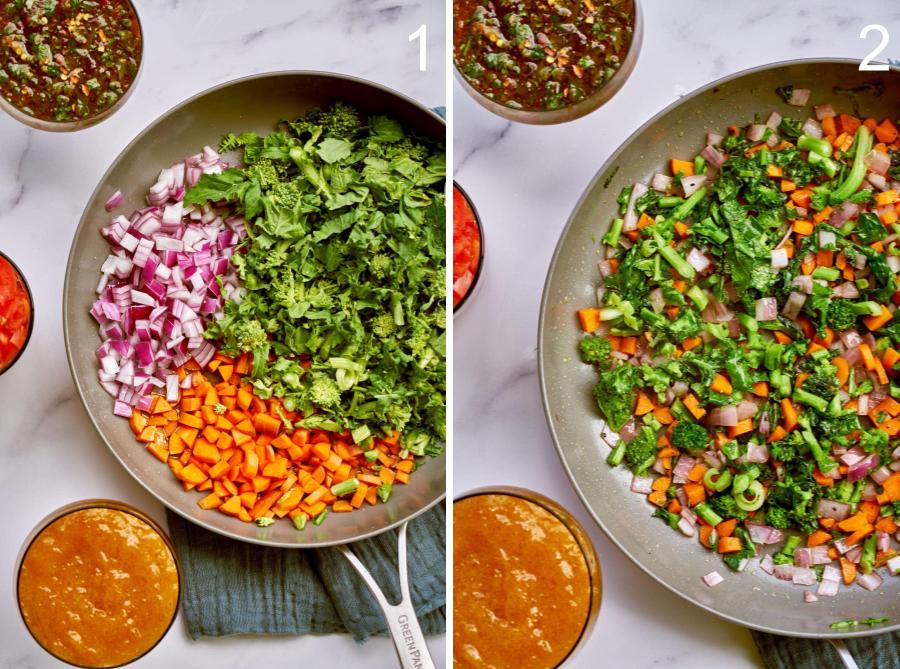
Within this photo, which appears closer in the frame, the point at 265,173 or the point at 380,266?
the point at 380,266

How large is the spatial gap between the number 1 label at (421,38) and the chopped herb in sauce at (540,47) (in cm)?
13

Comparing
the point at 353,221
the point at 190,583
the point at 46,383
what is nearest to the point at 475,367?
the point at 353,221

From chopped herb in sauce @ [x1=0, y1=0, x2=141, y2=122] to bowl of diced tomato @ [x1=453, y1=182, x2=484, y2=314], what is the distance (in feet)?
1.88

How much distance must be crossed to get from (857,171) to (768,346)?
294mm

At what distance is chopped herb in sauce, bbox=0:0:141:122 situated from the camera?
45.1 inches

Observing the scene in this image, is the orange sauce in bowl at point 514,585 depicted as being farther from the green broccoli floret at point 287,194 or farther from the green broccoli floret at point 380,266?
the green broccoli floret at point 287,194

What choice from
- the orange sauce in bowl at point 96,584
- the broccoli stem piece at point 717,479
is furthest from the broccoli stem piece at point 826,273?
the orange sauce in bowl at point 96,584

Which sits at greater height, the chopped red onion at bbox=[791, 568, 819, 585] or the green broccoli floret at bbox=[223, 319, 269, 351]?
the green broccoli floret at bbox=[223, 319, 269, 351]

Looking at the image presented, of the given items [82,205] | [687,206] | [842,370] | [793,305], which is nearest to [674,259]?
[687,206]

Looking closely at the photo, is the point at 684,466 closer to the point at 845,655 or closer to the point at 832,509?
the point at 832,509

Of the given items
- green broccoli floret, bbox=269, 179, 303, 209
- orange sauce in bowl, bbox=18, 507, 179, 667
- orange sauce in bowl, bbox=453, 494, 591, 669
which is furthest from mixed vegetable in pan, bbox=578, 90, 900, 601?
orange sauce in bowl, bbox=18, 507, 179, 667

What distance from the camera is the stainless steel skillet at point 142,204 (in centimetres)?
108

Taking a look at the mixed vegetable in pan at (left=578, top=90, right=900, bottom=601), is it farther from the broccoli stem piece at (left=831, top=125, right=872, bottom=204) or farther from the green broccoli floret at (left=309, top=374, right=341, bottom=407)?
the green broccoli floret at (left=309, top=374, right=341, bottom=407)

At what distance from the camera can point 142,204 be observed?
1.15 metres
